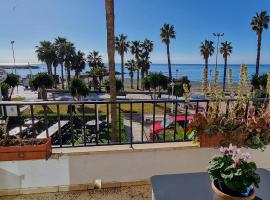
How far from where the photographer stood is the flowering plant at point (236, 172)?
1.27m

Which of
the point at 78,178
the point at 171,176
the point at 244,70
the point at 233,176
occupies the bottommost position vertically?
the point at 78,178

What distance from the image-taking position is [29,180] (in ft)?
8.11

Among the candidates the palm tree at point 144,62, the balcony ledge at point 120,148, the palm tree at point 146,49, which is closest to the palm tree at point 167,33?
the palm tree at point 146,49

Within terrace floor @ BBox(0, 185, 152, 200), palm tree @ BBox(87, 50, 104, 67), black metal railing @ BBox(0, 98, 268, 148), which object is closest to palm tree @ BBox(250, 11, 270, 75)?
black metal railing @ BBox(0, 98, 268, 148)

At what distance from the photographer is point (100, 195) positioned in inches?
98.7

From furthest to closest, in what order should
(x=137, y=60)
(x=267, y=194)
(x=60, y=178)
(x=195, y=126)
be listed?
(x=137, y=60), (x=60, y=178), (x=195, y=126), (x=267, y=194)

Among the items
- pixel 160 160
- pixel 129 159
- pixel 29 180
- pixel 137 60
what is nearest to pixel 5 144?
pixel 29 180

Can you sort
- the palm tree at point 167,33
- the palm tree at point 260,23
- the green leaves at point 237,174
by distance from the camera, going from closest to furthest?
the green leaves at point 237,174
the palm tree at point 260,23
the palm tree at point 167,33

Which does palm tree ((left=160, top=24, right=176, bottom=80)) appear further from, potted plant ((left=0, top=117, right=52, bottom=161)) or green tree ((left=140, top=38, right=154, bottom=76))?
potted plant ((left=0, top=117, right=52, bottom=161))

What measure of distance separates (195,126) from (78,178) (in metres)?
1.41

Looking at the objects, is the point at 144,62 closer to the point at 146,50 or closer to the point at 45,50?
the point at 146,50

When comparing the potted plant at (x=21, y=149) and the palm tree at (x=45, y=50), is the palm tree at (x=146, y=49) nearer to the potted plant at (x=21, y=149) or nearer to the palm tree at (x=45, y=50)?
the palm tree at (x=45, y=50)

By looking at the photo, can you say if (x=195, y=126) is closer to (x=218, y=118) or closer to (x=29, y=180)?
(x=218, y=118)

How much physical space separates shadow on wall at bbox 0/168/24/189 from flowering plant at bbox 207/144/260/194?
2059mm
